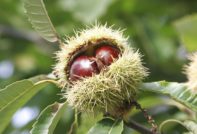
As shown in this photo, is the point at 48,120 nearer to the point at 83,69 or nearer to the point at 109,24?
the point at 83,69

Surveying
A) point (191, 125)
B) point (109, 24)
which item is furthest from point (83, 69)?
point (109, 24)

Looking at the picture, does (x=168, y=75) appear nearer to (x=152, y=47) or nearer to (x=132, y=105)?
(x=152, y=47)

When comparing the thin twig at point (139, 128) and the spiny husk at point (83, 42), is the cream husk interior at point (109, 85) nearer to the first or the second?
the spiny husk at point (83, 42)

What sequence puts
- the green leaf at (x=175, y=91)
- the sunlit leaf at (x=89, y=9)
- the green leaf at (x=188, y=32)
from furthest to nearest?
the sunlit leaf at (x=89, y=9)
the green leaf at (x=188, y=32)
the green leaf at (x=175, y=91)

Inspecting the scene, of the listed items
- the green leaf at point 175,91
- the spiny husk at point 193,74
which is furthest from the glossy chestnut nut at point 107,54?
the spiny husk at point 193,74

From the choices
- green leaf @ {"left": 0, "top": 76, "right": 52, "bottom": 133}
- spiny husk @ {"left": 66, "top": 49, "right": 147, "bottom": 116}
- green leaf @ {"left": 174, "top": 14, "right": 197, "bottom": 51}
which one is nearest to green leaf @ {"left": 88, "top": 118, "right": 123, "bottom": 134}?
spiny husk @ {"left": 66, "top": 49, "right": 147, "bottom": 116}

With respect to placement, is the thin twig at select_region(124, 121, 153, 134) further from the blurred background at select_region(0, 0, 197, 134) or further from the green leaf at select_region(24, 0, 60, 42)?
the blurred background at select_region(0, 0, 197, 134)
